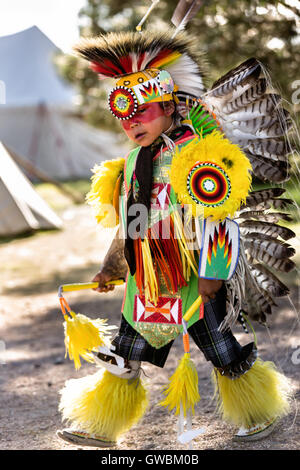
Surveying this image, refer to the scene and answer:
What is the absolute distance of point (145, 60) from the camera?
252 cm

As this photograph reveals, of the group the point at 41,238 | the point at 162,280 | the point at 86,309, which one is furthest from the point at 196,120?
the point at 41,238

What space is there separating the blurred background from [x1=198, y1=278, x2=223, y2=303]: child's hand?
45 cm

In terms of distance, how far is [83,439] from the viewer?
8.55ft

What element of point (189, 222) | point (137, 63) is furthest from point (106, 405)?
point (137, 63)

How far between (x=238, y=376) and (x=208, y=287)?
521 mm

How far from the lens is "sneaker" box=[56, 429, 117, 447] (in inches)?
103

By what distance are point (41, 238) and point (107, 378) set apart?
22.9 ft

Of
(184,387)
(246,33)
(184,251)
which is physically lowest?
(184,387)

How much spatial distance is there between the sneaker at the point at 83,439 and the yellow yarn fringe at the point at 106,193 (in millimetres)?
945

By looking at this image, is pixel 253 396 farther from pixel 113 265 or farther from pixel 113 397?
Answer: pixel 113 265

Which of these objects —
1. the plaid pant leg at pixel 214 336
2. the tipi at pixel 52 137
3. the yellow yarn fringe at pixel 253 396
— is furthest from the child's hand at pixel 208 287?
the tipi at pixel 52 137

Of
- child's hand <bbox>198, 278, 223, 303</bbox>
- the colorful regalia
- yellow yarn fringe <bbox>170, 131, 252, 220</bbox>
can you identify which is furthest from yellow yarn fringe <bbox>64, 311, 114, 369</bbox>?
yellow yarn fringe <bbox>170, 131, 252, 220</bbox>

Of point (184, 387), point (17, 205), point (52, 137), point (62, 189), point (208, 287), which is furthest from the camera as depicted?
point (52, 137)
